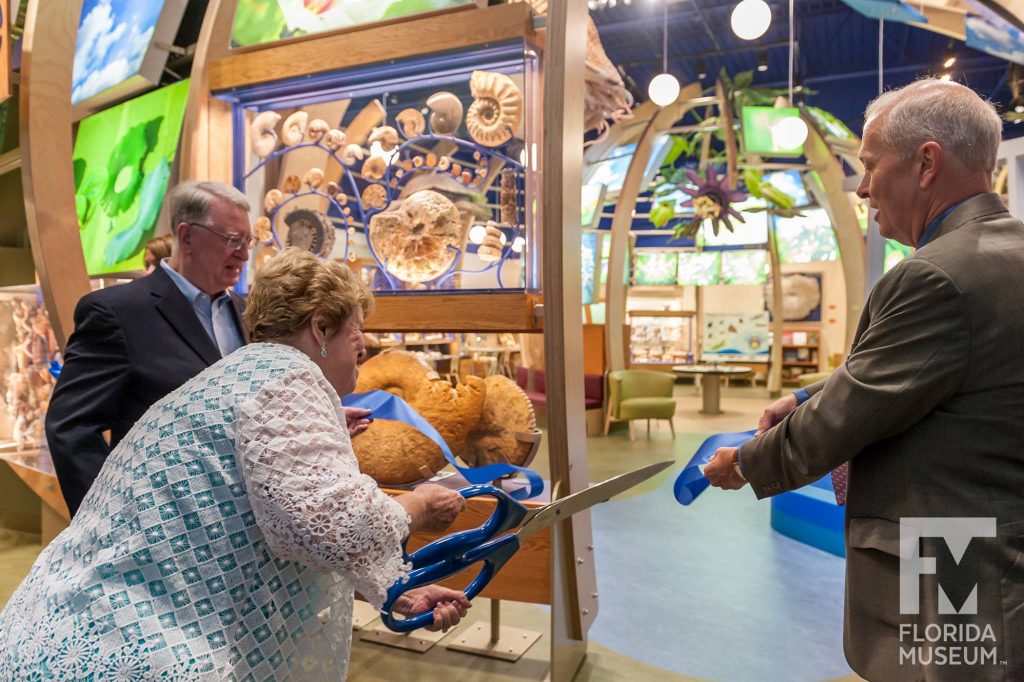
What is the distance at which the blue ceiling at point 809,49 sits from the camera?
514 inches

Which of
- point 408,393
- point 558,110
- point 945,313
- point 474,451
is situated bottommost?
point 474,451

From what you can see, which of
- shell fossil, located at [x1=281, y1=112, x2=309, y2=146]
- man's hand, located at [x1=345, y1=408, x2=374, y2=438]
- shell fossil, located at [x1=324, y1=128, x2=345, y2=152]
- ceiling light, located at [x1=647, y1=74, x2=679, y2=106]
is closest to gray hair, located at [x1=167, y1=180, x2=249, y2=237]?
man's hand, located at [x1=345, y1=408, x2=374, y2=438]

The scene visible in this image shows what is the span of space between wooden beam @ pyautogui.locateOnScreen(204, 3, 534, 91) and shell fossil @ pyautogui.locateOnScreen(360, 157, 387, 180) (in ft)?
1.32

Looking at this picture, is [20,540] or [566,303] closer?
[566,303]

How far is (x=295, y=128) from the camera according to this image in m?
3.47

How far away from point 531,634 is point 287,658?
8.48 feet

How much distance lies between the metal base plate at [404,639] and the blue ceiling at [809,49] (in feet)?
36.6

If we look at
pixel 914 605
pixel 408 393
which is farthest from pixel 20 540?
pixel 914 605

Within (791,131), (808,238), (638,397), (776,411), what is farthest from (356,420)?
(808,238)

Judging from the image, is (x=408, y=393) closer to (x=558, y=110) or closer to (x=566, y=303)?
(x=566, y=303)

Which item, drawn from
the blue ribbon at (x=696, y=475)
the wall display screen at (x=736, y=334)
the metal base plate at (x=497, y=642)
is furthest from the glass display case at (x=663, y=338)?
the blue ribbon at (x=696, y=475)

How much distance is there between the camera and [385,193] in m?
3.28

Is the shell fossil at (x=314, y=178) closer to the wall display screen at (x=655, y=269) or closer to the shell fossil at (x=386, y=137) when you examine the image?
the shell fossil at (x=386, y=137)

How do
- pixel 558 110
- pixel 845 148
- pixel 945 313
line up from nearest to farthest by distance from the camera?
pixel 945 313
pixel 558 110
pixel 845 148
